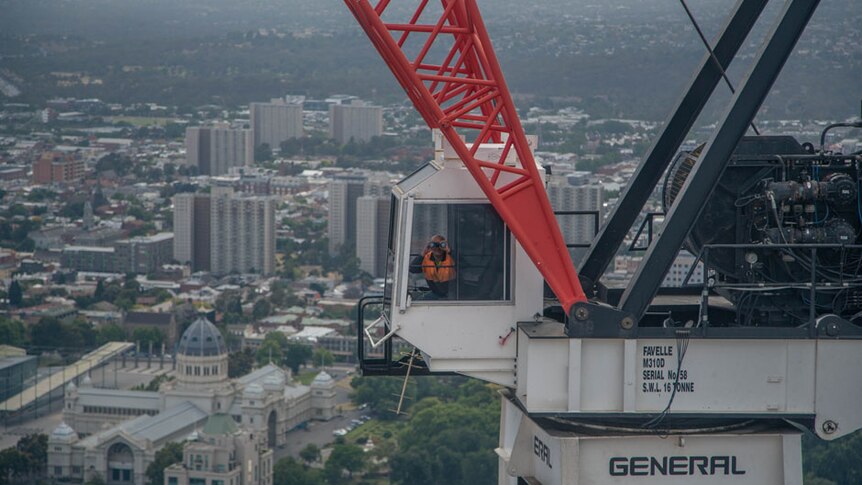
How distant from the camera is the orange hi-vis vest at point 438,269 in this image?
9102 mm

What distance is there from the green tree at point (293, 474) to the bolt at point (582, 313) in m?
62.9

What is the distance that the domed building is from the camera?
80.4 m

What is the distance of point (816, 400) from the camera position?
28.7ft

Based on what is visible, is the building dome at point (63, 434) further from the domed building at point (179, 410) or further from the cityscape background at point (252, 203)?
the cityscape background at point (252, 203)

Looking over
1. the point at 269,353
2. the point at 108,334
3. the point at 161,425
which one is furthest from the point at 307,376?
the point at 108,334

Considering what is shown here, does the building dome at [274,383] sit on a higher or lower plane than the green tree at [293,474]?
higher

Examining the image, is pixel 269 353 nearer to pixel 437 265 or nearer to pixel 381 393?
pixel 381 393

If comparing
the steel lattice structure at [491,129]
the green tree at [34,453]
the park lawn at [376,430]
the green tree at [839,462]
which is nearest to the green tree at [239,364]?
the park lawn at [376,430]

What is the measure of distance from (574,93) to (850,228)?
136181mm

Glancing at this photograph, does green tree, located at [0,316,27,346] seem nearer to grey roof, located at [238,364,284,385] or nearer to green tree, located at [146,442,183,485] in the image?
grey roof, located at [238,364,284,385]

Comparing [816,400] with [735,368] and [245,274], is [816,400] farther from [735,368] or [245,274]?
[245,274]

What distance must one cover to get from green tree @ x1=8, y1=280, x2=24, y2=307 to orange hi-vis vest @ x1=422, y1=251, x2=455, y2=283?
340 ft

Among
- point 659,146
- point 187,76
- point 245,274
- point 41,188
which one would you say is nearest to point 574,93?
point 245,274

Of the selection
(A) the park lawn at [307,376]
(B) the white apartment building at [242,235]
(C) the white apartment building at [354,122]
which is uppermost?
(C) the white apartment building at [354,122]
